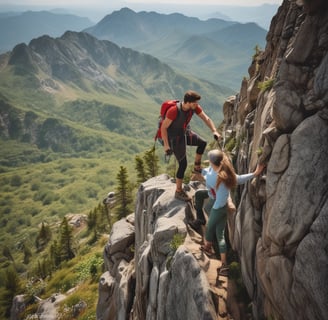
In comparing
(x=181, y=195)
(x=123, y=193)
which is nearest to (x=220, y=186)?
(x=181, y=195)

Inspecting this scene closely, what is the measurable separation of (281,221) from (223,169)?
3.62 meters

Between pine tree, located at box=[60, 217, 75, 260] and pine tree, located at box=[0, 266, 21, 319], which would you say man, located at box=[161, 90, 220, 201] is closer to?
pine tree, located at box=[0, 266, 21, 319]

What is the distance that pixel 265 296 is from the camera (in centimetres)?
1252

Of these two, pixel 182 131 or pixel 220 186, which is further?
pixel 182 131

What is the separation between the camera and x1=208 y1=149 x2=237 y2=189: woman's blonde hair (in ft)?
44.8

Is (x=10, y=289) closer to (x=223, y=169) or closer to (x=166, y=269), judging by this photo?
(x=166, y=269)

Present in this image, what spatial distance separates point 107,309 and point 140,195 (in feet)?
37.3

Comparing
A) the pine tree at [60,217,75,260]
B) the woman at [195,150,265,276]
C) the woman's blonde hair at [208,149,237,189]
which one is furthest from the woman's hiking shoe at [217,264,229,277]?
the pine tree at [60,217,75,260]

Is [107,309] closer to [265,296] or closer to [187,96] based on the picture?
[265,296]

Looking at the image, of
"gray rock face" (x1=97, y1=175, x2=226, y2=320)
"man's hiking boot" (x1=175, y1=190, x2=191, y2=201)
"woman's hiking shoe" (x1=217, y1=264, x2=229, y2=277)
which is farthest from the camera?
"man's hiking boot" (x1=175, y1=190, x2=191, y2=201)

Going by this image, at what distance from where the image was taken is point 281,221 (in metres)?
11.0

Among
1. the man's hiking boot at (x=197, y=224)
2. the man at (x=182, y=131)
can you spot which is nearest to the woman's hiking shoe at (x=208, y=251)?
the man's hiking boot at (x=197, y=224)

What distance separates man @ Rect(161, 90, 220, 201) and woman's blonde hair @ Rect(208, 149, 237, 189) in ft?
12.4

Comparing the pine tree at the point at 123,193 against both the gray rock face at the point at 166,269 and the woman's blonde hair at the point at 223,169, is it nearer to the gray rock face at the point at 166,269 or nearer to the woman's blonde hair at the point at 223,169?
the gray rock face at the point at 166,269
